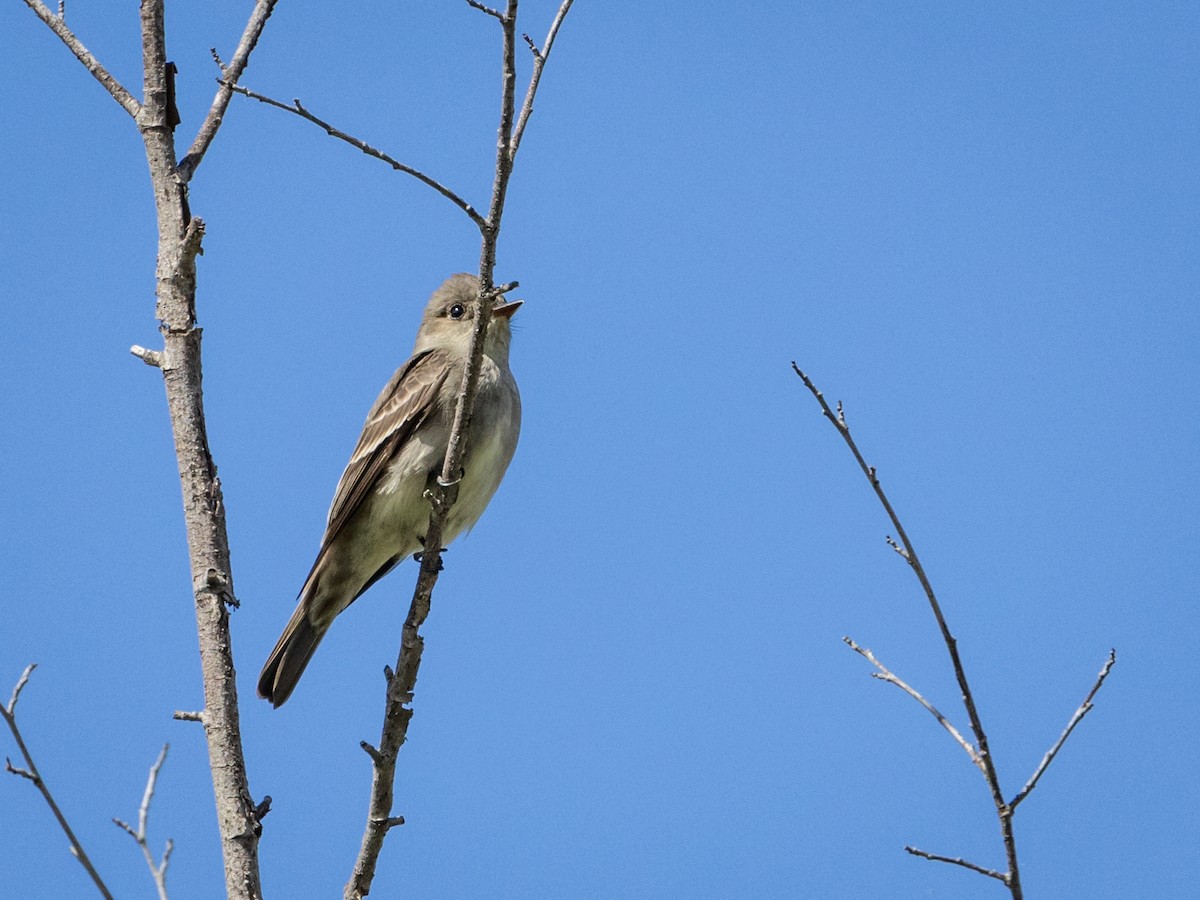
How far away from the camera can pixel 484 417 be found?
772 cm

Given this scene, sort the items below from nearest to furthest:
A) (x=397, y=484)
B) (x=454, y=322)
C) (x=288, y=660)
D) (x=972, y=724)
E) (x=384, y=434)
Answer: (x=972, y=724) < (x=288, y=660) < (x=397, y=484) < (x=384, y=434) < (x=454, y=322)

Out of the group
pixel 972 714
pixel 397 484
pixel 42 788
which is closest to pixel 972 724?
pixel 972 714

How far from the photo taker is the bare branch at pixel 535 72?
4574mm

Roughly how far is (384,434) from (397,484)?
0.38 m

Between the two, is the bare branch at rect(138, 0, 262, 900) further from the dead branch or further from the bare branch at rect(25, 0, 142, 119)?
the dead branch

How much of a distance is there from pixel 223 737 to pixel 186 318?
4.86 ft

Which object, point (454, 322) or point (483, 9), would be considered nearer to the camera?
point (483, 9)

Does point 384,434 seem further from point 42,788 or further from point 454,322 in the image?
point 42,788

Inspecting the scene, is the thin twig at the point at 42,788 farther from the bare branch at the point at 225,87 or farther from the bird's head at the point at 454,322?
the bird's head at the point at 454,322

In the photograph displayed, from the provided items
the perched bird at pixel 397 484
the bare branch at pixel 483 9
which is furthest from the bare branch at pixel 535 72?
the perched bird at pixel 397 484

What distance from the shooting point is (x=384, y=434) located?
811 cm

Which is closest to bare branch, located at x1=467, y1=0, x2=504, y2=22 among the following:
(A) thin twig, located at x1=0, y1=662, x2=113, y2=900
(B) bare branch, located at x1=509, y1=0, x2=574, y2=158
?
(B) bare branch, located at x1=509, y1=0, x2=574, y2=158

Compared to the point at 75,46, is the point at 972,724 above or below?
below

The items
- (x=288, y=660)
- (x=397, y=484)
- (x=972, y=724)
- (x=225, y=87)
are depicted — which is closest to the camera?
→ (x=972, y=724)
